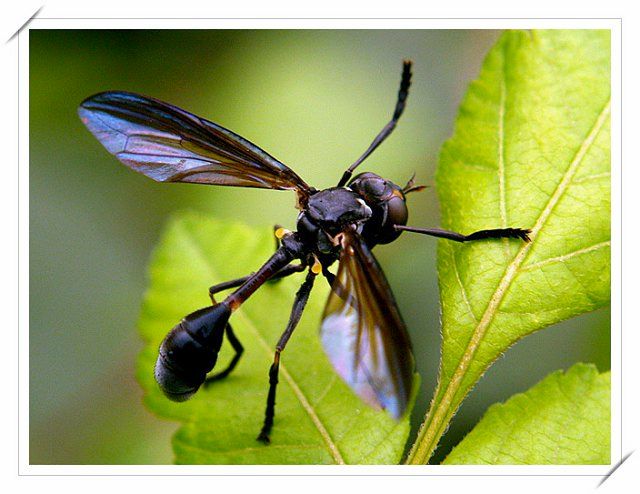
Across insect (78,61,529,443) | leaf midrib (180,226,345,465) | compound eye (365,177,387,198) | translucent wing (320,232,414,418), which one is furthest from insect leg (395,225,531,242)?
leaf midrib (180,226,345,465)

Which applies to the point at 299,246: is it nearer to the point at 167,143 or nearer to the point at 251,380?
the point at 251,380

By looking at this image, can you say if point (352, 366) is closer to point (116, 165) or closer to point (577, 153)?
point (577, 153)

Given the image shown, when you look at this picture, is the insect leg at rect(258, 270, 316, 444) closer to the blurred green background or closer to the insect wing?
the insect wing

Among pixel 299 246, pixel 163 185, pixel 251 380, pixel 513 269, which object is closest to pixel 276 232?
pixel 299 246

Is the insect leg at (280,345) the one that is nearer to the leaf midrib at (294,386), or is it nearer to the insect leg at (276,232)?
the leaf midrib at (294,386)

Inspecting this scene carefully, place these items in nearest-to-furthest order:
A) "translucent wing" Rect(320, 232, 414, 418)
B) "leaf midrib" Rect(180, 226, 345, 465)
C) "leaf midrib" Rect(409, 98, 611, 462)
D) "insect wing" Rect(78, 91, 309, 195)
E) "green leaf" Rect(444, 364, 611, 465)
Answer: "translucent wing" Rect(320, 232, 414, 418), "green leaf" Rect(444, 364, 611, 465), "leaf midrib" Rect(409, 98, 611, 462), "leaf midrib" Rect(180, 226, 345, 465), "insect wing" Rect(78, 91, 309, 195)

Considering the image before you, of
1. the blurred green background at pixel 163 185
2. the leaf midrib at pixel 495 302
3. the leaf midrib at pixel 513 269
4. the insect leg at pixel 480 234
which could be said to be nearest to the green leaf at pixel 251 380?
the leaf midrib at pixel 495 302
